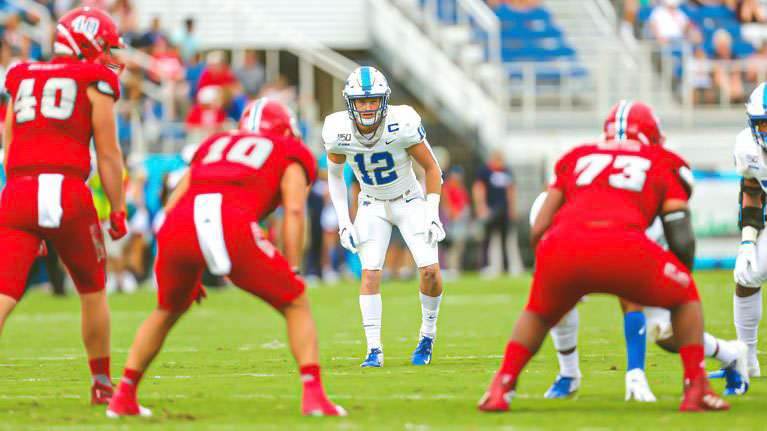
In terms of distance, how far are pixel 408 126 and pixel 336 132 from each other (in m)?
0.51

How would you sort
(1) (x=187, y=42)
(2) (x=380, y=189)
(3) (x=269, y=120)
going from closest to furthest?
(3) (x=269, y=120), (2) (x=380, y=189), (1) (x=187, y=42)

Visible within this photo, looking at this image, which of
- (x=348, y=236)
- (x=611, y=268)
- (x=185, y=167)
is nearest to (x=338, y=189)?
(x=348, y=236)

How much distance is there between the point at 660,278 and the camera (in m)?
6.22

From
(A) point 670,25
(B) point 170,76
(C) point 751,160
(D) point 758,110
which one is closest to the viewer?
(D) point 758,110

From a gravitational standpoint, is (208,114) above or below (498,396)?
above

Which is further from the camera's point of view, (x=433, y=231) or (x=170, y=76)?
(x=170, y=76)

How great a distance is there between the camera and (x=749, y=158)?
7828mm

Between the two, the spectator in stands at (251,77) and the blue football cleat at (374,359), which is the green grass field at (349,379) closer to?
the blue football cleat at (374,359)

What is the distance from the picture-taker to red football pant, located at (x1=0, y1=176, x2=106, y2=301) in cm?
677

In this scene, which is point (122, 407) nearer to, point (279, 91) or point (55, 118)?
point (55, 118)

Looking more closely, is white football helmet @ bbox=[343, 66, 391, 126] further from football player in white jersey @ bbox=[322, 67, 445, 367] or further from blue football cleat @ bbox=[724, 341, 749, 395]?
blue football cleat @ bbox=[724, 341, 749, 395]

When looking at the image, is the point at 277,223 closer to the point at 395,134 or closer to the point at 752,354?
the point at 395,134

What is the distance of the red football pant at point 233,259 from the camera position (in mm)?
6238

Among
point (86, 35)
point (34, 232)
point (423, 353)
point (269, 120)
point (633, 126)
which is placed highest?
point (86, 35)
